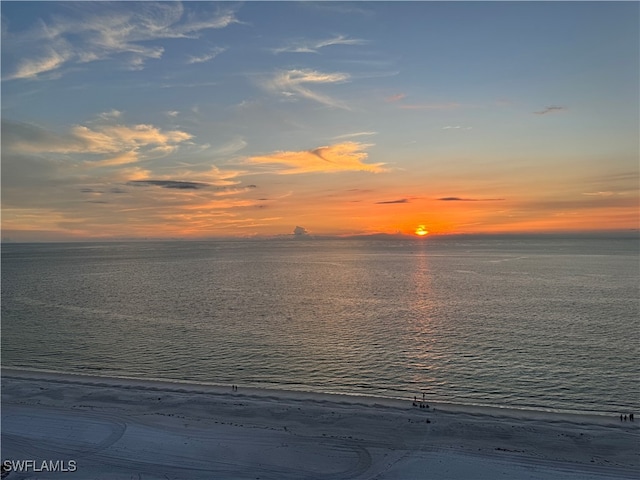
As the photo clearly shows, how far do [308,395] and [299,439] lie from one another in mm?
10308

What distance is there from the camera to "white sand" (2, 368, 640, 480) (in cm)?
2545

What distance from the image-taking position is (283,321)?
7706cm

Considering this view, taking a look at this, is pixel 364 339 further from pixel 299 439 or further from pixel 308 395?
pixel 299 439

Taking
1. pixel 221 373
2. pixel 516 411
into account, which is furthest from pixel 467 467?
pixel 221 373

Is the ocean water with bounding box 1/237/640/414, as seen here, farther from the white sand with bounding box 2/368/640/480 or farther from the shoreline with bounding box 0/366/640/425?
the white sand with bounding box 2/368/640/480

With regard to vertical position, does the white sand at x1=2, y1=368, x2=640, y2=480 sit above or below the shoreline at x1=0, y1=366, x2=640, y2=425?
above

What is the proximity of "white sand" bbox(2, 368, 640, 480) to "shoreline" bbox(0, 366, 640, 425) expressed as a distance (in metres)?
0.38

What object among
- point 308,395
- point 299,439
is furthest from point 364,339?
point 299,439

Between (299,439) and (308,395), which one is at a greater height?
(299,439)

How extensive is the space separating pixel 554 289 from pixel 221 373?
3576 inches

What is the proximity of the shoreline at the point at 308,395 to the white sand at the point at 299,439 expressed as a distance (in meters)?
0.38

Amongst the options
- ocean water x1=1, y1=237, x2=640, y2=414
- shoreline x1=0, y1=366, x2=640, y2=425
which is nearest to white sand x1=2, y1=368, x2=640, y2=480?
shoreline x1=0, y1=366, x2=640, y2=425

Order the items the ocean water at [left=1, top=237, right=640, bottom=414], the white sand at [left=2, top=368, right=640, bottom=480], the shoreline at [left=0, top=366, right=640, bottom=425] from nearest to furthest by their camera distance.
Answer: the white sand at [left=2, top=368, right=640, bottom=480]
the shoreline at [left=0, top=366, right=640, bottom=425]
the ocean water at [left=1, top=237, right=640, bottom=414]

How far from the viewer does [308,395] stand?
39.8m
